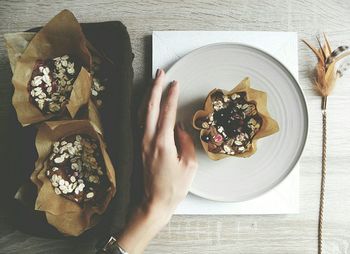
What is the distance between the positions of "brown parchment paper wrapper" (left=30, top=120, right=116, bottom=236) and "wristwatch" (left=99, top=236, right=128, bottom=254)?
0.18 ft

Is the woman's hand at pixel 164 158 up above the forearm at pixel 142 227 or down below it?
above

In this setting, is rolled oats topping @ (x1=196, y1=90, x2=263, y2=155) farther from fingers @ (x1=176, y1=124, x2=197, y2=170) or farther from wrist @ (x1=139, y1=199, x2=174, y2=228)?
wrist @ (x1=139, y1=199, x2=174, y2=228)

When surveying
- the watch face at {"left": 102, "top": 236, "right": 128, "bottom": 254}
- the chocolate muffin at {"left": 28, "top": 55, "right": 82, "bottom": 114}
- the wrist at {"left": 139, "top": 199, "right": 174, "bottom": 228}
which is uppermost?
the chocolate muffin at {"left": 28, "top": 55, "right": 82, "bottom": 114}

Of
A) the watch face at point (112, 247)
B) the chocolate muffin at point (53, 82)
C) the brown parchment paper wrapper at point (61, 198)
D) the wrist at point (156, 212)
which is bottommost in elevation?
the watch face at point (112, 247)

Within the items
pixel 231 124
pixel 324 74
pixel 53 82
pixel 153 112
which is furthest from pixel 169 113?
pixel 324 74

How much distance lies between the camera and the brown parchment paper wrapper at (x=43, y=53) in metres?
0.76

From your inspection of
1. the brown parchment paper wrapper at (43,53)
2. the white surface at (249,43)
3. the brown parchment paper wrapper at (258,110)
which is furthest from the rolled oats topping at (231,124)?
the brown parchment paper wrapper at (43,53)

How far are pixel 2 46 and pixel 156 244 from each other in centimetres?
59

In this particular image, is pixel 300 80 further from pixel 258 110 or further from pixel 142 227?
pixel 142 227

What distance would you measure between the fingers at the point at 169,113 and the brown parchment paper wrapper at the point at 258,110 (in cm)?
5

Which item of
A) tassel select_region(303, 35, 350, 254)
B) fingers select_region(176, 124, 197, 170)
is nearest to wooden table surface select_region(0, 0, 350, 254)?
tassel select_region(303, 35, 350, 254)

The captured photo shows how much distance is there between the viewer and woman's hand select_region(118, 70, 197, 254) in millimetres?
855

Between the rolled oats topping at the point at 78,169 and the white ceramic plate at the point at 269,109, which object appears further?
the white ceramic plate at the point at 269,109

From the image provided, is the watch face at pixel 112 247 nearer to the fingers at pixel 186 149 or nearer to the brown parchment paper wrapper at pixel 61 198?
the brown parchment paper wrapper at pixel 61 198
